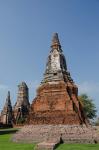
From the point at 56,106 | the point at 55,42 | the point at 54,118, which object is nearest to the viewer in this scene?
the point at 54,118

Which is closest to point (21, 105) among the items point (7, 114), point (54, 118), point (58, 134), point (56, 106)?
point (7, 114)

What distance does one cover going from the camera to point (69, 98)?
786 inches

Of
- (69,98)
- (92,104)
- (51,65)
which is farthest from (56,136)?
(92,104)

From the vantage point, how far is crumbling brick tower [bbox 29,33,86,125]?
1958 centimetres

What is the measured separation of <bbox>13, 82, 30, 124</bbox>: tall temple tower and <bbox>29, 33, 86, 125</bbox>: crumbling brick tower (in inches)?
1163

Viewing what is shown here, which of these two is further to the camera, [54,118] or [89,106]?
[89,106]

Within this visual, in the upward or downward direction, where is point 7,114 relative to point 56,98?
upward

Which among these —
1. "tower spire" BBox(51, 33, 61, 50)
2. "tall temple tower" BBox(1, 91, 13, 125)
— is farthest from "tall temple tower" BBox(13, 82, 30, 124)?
"tower spire" BBox(51, 33, 61, 50)

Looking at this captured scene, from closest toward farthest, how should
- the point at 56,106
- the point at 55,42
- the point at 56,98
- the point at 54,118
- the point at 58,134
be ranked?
the point at 58,134 → the point at 54,118 → the point at 56,106 → the point at 56,98 → the point at 55,42

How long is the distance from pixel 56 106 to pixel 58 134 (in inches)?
94.5

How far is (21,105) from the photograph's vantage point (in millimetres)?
50688

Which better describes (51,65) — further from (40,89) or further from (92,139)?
(92,139)

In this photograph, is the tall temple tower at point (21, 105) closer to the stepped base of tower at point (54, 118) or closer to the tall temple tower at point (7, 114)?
the tall temple tower at point (7, 114)

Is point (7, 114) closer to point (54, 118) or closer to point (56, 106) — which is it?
point (56, 106)
